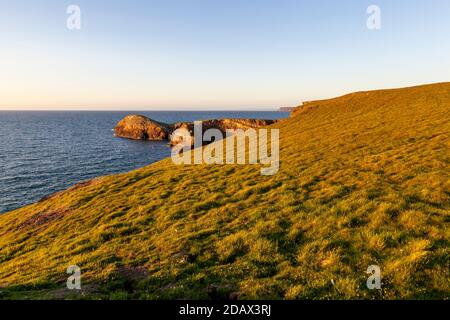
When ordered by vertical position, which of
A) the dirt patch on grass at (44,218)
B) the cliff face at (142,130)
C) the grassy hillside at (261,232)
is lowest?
the dirt patch on grass at (44,218)

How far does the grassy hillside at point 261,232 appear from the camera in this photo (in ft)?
30.7

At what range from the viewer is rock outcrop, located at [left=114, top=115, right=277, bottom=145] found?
4717 inches

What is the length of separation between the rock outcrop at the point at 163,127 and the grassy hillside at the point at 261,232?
8981cm

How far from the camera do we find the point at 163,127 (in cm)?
13212

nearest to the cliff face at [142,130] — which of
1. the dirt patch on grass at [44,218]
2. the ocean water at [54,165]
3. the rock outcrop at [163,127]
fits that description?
the rock outcrop at [163,127]

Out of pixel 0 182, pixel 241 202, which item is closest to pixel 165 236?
pixel 241 202

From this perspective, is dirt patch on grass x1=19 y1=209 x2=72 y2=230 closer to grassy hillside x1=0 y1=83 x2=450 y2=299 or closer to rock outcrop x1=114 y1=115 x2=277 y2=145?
grassy hillside x1=0 y1=83 x2=450 y2=299

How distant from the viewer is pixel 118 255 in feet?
43.5

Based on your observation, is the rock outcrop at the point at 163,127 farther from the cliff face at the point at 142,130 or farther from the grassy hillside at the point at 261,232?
the grassy hillside at the point at 261,232

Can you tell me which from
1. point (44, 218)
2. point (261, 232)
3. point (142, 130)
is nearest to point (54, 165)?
point (44, 218)

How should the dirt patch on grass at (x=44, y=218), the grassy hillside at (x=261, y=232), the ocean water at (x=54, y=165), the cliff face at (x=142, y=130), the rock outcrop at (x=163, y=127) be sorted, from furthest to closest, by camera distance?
the cliff face at (x=142, y=130) < the rock outcrop at (x=163, y=127) < the ocean water at (x=54, y=165) < the dirt patch on grass at (x=44, y=218) < the grassy hillside at (x=261, y=232)

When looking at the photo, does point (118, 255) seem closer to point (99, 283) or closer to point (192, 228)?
point (99, 283)

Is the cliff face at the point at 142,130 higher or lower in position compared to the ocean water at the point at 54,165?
higher

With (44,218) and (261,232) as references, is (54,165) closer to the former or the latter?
(44,218)
